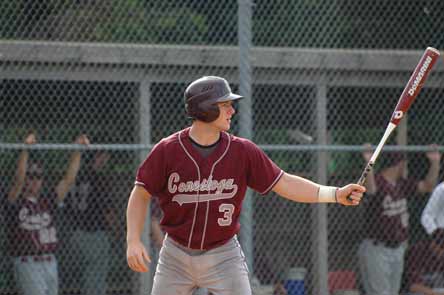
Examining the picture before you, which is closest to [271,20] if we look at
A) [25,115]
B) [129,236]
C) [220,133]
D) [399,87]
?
[399,87]

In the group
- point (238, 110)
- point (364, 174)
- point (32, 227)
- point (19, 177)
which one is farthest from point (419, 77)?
point (32, 227)

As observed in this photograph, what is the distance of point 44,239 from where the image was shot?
7.74 meters

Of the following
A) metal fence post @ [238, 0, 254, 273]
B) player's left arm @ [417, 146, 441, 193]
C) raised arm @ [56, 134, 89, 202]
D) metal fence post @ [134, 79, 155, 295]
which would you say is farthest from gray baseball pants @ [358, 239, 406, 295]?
raised arm @ [56, 134, 89, 202]

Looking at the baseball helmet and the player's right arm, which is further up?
the baseball helmet

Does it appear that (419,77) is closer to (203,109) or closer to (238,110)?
(203,109)

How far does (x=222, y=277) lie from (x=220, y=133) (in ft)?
2.61

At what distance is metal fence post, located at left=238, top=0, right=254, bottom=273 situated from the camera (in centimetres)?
714

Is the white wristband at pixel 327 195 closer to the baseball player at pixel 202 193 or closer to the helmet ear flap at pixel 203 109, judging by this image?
the baseball player at pixel 202 193

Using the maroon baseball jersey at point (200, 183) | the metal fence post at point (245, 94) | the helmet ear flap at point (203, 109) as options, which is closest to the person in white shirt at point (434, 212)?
the metal fence post at point (245, 94)

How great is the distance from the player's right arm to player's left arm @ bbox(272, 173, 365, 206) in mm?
740

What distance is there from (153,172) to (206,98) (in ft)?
1.60

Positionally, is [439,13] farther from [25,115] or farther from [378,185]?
[25,115]

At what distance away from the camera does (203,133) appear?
5.00 meters

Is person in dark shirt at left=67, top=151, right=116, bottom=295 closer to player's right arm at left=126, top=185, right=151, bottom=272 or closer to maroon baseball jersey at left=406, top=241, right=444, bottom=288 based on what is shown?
maroon baseball jersey at left=406, top=241, right=444, bottom=288
